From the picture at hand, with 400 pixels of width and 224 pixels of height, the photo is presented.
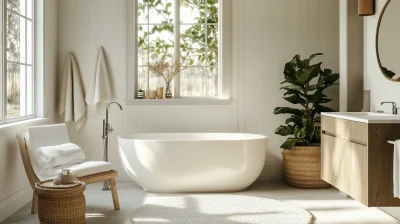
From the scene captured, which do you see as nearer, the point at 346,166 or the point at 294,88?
the point at 346,166

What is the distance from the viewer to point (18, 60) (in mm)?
4957

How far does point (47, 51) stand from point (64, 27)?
1.80 ft

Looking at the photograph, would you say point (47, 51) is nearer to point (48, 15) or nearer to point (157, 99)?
point (48, 15)

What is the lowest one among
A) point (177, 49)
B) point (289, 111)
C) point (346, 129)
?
point (346, 129)

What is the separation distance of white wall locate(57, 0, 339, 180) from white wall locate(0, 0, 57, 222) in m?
0.35

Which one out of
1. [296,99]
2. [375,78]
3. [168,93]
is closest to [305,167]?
[296,99]

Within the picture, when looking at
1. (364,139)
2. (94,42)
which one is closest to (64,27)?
(94,42)

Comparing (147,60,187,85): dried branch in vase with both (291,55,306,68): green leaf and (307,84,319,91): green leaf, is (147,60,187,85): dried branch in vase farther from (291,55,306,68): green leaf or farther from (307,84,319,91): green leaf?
(307,84,319,91): green leaf

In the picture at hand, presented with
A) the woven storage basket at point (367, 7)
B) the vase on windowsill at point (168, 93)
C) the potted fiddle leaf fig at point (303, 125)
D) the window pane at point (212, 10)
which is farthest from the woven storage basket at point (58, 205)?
the window pane at point (212, 10)

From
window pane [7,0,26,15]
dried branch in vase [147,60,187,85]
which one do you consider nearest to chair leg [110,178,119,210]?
window pane [7,0,26,15]

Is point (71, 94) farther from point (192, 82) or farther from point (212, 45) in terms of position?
point (212, 45)

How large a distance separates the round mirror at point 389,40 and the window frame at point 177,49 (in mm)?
1904

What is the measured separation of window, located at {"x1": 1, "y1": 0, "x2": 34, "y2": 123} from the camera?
4.58 meters

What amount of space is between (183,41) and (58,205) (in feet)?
9.80
